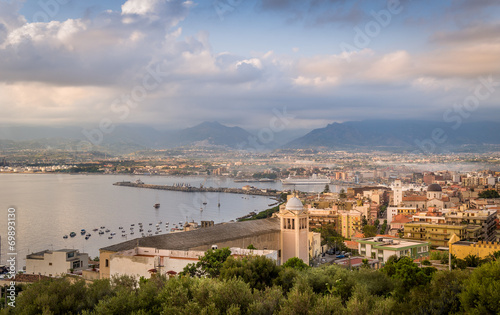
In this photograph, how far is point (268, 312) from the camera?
184 inches

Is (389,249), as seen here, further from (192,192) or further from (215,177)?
(215,177)

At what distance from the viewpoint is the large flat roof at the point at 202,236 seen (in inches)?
345

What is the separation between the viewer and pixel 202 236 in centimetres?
962

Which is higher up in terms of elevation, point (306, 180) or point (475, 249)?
point (475, 249)

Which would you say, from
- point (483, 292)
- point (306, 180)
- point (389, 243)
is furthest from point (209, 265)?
point (306, 180)

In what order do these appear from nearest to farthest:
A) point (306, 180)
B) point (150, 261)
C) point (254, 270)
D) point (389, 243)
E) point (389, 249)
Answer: point (254, 270) < point (150, 261) < point (389, 249) < point (389, 243) < point (306, 180)

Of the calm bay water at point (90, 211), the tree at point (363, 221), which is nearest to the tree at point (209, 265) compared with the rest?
the calm bay water at point (90, 211)

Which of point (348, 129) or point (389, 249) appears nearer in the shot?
point (389, 249)

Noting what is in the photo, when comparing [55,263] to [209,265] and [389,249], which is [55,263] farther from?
[389,249]

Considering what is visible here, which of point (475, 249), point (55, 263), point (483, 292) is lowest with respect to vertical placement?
point (55, 263)

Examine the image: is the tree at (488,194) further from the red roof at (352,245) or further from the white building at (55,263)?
the white building at (55,263)

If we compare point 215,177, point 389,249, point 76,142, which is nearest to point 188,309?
point 389,249

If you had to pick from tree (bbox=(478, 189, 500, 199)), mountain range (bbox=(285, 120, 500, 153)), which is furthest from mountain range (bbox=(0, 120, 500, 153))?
tree (bbox=(478, 189, 500, 199))

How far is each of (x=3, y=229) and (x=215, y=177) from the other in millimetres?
48290
